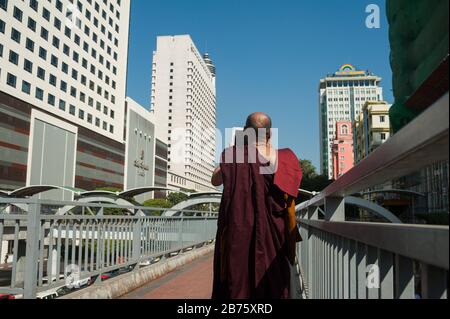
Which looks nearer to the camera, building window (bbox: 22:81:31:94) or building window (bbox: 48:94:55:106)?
building window (bbox: 22:81:31:94)

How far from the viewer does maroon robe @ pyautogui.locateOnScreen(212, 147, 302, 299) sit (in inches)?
106

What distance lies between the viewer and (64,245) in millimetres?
4594

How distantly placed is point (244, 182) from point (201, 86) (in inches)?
5429

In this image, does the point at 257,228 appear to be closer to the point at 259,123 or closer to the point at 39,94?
the point at 259,123

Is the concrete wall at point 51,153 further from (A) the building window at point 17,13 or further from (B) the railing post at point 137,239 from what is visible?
(B) the railing post at point 137,239

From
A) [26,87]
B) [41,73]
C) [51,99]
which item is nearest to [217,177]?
[26,87]

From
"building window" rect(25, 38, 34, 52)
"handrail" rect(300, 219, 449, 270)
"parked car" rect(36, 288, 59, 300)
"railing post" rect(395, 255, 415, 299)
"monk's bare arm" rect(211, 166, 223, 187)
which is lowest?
"parked car" rect(36, 288, 59, 300)

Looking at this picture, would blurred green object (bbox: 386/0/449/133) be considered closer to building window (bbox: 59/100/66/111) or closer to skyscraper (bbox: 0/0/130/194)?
skyscraper (bbox: 0/0/130/194)

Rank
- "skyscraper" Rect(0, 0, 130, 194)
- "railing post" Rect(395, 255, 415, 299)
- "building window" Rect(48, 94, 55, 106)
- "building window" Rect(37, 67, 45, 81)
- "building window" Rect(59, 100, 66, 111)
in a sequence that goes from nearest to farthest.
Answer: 1. "railing post" Rect(395, 255, 415, 299)
2. "skyscraper" Rect(0, 0, 130, 194)
3. "building window" Rect(37, 67, 45, 81)
4. "building window" Rect(48, 94, 55, 106)
5. "building window" Rect(59, 100, 66, 111)

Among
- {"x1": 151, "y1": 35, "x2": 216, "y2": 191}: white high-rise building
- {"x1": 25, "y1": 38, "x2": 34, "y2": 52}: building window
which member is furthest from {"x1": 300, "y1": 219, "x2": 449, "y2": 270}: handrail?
{"x1": 151, "y1": 35, "x2": 216, "y2": 191}: white high-rise building

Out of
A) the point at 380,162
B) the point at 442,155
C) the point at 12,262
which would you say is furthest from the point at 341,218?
the point at 12,262

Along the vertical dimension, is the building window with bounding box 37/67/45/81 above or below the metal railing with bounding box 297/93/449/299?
above

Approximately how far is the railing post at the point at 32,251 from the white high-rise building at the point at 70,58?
3806 centimetres

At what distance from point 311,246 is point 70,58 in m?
52.7
